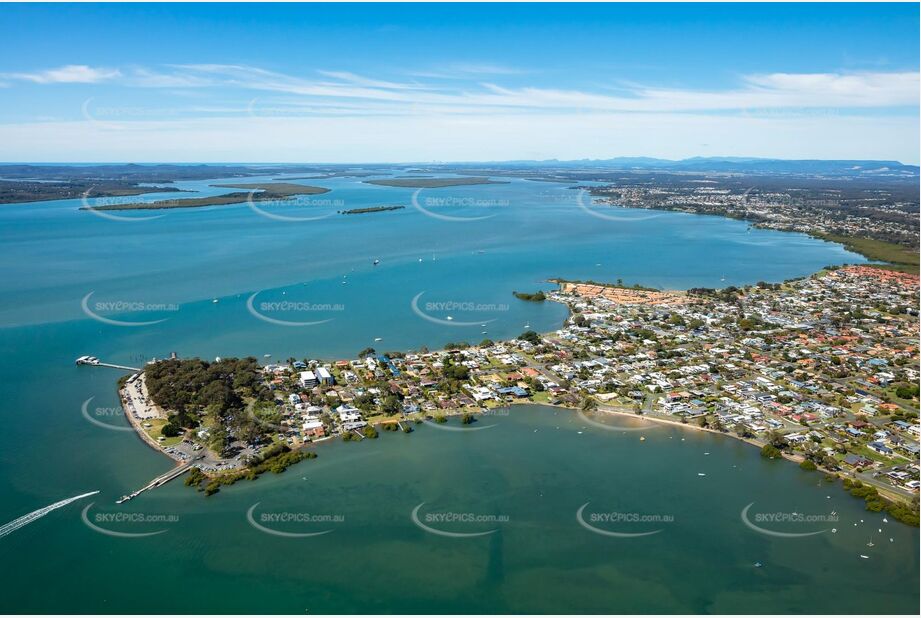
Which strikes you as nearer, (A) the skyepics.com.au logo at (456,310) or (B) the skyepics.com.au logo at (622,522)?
(B) the skyepics.com.au logo at (622,522)

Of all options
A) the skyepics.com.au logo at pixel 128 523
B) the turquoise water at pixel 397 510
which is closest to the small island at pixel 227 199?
the turquoise water at pixel 397 510

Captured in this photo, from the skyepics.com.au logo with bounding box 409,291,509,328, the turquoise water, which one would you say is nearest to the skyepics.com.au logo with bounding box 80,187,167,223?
the turquoise water

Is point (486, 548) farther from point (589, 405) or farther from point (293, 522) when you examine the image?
point (589, 405)

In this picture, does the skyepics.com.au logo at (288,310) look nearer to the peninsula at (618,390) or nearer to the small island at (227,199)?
the peninsula at (618,390)

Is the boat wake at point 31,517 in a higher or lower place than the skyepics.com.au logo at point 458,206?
lower

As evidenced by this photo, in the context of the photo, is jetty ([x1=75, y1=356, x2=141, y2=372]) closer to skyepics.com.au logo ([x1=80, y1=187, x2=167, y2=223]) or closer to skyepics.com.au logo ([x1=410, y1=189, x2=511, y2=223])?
skyepics.com.au logo ([x1=80, y1=187, x2=167, y2=223])

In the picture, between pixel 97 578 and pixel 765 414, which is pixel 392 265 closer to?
pixel 765 414

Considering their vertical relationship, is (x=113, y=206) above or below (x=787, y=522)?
above

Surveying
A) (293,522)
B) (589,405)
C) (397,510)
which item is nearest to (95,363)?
(293,522)
